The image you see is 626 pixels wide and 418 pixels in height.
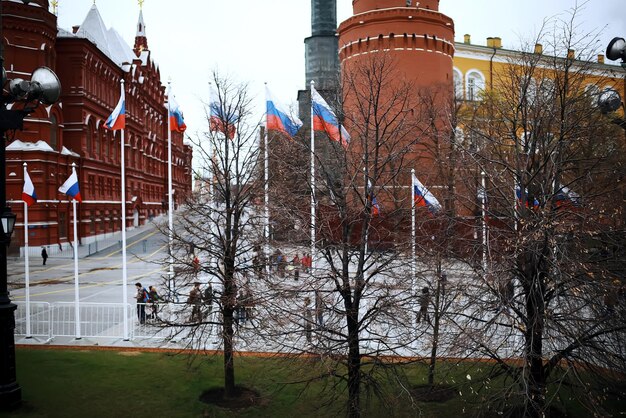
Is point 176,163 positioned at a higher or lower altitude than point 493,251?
higher

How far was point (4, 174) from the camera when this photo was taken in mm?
9930

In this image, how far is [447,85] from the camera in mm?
34406

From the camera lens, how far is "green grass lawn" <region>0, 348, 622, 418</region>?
37.3ft

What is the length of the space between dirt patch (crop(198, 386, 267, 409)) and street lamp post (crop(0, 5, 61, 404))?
12.8 ft

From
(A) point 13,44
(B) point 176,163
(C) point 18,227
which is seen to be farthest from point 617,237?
(B) point 176,163

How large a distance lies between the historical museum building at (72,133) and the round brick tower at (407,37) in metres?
15.0

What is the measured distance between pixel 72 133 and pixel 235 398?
40.9 metres

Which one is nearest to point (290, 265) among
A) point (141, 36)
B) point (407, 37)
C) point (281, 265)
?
point (281, 265)

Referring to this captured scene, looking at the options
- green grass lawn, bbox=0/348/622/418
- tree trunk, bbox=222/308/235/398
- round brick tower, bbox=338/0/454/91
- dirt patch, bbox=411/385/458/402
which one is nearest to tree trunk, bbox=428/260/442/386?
dirt patch, bbox=411/385/458/402

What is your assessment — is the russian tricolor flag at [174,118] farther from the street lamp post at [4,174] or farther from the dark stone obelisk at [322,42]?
the dark stone obelisk at [322,42]

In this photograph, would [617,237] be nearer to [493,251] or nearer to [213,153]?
[493,251]

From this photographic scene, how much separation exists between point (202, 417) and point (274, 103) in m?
8.81

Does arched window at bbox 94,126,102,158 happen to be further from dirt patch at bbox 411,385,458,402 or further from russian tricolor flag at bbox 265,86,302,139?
dirt patch at bbox 411,385,458,402

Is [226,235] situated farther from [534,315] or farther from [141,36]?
[141,36]
